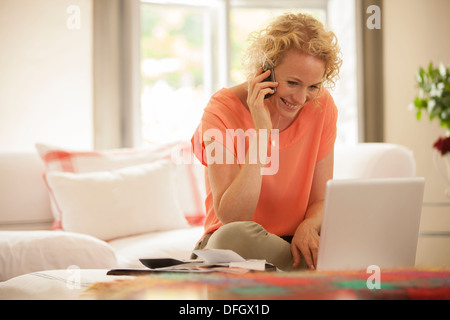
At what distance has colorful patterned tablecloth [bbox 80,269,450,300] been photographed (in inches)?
23.9

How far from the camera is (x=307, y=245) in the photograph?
122cm

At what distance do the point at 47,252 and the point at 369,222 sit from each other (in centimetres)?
88

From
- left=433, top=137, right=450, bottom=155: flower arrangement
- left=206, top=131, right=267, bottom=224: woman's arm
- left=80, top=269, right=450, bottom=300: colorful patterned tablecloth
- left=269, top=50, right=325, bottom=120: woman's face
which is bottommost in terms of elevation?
left=80, top=269, right=450, bottom=300: colorful patterned tablecloth

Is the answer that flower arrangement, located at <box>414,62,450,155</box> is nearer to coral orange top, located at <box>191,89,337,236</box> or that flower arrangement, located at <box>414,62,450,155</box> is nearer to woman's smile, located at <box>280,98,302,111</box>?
coral orange top, located at <box>191,89,337,236</box>

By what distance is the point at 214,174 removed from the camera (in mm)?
1353

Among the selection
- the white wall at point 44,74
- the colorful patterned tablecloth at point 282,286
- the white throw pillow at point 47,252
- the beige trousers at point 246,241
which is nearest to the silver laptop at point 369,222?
the beige trousers at point 246,241

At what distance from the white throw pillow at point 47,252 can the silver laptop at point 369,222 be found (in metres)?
0.69

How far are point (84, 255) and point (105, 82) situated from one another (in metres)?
1.75

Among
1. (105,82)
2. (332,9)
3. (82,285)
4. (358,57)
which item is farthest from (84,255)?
(332,9)

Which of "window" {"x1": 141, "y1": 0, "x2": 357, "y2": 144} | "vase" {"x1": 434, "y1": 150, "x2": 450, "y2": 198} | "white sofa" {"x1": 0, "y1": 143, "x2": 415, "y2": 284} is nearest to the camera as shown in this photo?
"white sofa" {"x1": 0, "y1": 143, "x2": 415, "y2": 284}

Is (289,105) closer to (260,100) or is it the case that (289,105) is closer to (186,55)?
(260,100)

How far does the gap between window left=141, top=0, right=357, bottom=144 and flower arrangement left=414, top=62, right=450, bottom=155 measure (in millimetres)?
1112

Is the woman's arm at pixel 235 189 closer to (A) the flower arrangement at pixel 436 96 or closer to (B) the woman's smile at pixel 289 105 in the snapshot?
(B) the woman's smile at pixel 289 105

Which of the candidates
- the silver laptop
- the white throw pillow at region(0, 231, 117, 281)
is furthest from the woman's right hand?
the white throw pillow at region(0, 231, 117, 281)
